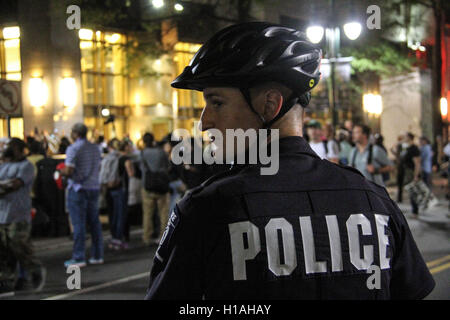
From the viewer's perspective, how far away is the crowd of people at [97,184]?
7.12 meters

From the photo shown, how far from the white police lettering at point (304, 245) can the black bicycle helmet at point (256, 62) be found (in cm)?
29

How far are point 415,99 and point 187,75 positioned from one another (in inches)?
1339

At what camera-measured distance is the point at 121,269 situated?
8125 millimetres

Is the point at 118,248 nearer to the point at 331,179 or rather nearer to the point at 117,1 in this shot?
the point at 117,1

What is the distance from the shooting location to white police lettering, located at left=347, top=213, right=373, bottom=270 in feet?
5.07

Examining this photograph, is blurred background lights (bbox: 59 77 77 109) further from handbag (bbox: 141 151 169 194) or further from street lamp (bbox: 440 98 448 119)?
street lamp (bbox: 440 98 448 119)

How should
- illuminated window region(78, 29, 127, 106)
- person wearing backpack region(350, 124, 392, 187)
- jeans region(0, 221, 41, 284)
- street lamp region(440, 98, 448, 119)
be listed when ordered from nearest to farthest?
jeans region(0, 221, 41, 284)
person wearing backpack region(350, 124, 392, 187)
illuminated window region(78, 29, 127, 106)
street lamp region(440, 98, 448, 119)

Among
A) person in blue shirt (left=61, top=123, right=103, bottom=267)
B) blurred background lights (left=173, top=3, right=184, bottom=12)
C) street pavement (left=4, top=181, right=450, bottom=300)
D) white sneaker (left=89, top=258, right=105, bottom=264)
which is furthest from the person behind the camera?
blurred background lights (left=173, top=3, right=184, bottom=12)

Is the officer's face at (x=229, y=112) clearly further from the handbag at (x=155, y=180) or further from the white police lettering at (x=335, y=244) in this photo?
the handbag at (x=155, y=180)

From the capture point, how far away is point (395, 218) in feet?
5.47

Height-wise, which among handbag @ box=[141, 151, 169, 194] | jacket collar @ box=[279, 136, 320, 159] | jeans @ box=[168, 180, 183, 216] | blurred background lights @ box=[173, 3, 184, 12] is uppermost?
blurred background lights @ box=[173, 3, 184, 12]

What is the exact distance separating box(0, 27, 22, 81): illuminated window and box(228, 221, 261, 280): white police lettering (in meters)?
8.56

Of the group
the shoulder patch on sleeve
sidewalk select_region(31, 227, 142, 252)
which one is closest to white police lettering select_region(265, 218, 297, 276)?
the shoulder patch on sleeve

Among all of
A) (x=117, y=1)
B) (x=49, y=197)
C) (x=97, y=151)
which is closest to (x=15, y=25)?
(x=97, y=151)
